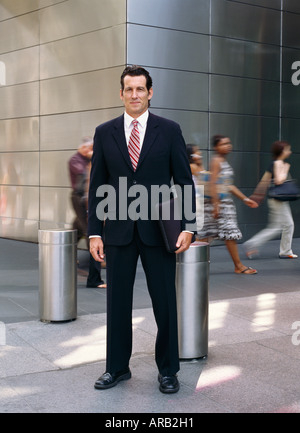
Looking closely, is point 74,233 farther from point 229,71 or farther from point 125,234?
point 229,71

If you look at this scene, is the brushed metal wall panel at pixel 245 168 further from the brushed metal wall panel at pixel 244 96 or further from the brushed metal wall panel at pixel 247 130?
the brushed metal wall panel at pixel 244 96

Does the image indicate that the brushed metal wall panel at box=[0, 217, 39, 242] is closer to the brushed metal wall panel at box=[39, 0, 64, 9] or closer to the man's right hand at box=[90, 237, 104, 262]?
the brushed metal wall panel at box=[39, 0, 64, 9]

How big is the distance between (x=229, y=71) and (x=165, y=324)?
28.3 feet

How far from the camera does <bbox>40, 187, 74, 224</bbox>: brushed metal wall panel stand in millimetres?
11836

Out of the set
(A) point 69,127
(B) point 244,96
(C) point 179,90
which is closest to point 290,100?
(B) point 244,96

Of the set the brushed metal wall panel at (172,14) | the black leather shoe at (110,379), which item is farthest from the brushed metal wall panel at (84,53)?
the black leather shoe at (110,379)

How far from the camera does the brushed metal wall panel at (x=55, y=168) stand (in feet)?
39.2

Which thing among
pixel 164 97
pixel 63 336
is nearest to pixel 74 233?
pixel 63 336

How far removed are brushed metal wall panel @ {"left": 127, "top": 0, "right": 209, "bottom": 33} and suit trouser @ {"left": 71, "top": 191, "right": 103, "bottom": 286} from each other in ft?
12.9

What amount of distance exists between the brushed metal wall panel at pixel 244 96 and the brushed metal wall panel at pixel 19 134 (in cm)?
371

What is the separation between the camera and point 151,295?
437 centimetres

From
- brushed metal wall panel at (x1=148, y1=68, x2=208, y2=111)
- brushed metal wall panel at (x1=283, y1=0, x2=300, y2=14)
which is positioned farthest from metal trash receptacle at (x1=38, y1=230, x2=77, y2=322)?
brushed metal wall panel at (x1=283, y1=0, x2=300, y2=14)

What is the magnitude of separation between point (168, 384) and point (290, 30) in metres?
10.4

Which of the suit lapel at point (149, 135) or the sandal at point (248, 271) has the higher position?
the suit lapel at point (149, 135)
